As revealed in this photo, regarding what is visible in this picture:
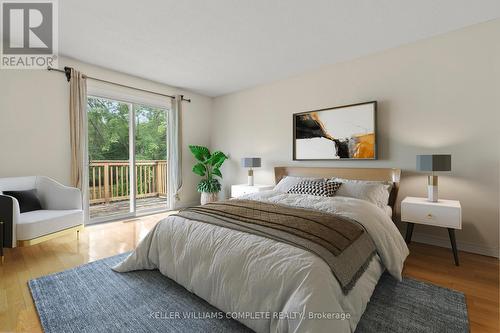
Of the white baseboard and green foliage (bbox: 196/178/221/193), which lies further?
green foliage (bbox: 196/178/221/193)

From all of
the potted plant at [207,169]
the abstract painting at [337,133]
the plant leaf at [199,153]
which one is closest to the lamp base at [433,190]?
the abstract painting at [337,133]

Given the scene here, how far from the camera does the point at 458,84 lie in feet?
8.77

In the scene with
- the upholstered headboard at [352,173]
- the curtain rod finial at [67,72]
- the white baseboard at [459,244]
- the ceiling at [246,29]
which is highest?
the ceiling at [246,29]

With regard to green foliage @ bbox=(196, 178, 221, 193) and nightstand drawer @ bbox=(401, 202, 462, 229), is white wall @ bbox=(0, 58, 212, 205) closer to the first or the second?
green foliage @ bbox=(196, 178, 221, 193)

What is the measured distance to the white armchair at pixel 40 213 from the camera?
2.30 meters

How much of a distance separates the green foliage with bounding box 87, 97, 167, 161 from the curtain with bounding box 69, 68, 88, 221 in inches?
8.5

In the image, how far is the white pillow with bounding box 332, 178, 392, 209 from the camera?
104 inches

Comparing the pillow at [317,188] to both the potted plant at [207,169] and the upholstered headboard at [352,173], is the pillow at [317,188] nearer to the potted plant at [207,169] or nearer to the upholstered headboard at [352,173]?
the upholstered headboard at [352,173]

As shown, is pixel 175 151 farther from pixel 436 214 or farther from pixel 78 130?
pixel 436 214

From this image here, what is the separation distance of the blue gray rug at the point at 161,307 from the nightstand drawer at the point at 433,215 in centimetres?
77

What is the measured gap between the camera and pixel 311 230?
1.60 meters

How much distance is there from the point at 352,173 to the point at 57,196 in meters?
3.97

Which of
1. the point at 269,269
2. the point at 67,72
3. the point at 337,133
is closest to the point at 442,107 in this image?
the point at 337,133

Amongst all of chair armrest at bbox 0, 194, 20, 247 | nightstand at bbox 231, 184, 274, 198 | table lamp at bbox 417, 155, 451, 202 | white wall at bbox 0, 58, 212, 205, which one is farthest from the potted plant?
table lamp at bbox 417, 155, 451, 202
